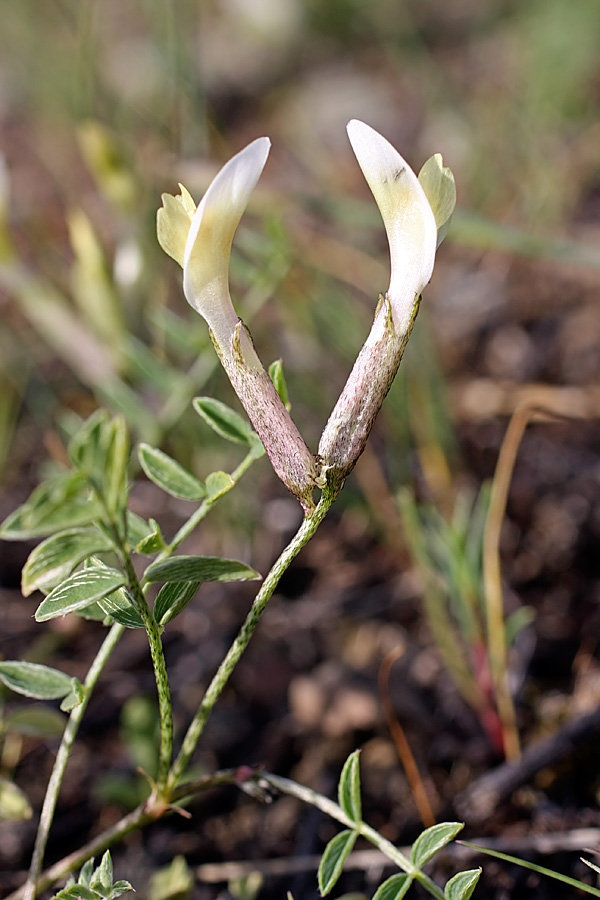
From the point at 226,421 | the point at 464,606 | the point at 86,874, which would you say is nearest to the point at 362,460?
the point at 464,606

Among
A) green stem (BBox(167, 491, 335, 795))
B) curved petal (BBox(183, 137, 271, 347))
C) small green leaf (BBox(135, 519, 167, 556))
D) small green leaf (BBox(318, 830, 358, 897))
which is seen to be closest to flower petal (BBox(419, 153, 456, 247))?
curved petal (BBox(183, 137, 271, 347))

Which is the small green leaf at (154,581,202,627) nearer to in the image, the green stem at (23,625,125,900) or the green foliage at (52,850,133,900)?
the green stem at (23,625,125,900)

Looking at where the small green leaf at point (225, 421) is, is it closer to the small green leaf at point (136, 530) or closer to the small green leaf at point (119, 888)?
the small green leaf at point (136, 530)

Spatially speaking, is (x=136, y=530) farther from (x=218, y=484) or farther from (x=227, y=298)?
(x=227, y=298)

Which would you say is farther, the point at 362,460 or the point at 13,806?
the point at 362,460

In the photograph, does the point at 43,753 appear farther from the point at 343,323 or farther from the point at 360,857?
the point at 343,323

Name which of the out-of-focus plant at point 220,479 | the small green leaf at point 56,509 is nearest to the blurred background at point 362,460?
the out-of-focus plant at point 220,479
